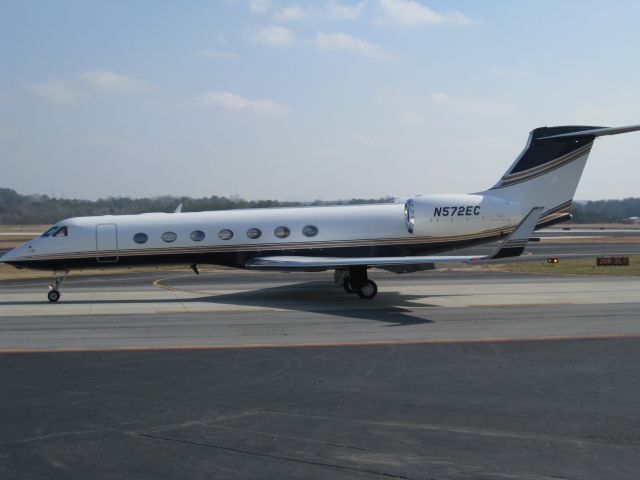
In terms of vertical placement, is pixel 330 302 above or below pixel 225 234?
below

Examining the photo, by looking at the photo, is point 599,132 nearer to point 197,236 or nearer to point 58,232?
point 197,236

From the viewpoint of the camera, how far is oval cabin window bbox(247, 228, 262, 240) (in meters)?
23.5

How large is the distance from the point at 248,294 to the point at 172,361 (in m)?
11.1

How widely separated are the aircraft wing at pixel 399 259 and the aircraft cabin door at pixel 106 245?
4.34 meters

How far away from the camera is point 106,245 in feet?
75.7

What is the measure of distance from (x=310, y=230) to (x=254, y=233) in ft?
6.15

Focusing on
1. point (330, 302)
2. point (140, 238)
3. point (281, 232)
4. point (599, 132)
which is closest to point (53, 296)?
point (140, 238)

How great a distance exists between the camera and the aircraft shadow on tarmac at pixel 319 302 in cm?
1906

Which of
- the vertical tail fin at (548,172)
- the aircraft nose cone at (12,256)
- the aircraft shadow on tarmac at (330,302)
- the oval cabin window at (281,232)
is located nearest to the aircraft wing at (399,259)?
the oval cabin window at (281,232)

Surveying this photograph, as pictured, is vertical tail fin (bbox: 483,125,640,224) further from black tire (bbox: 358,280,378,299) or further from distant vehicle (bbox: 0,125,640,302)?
black tire (bbox: 358,280,378,299)

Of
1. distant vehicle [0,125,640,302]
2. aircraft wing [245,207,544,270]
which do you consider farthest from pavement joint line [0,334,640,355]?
distant vehicle [0,125,640,302]

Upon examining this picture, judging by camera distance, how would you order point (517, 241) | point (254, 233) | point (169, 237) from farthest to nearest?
point (254, 233) < point (169, 237) < point (517, 241)

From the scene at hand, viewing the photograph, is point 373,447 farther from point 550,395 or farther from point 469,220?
point 469,220

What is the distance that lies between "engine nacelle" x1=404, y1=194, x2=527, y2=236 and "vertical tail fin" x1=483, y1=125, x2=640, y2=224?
65 cm
